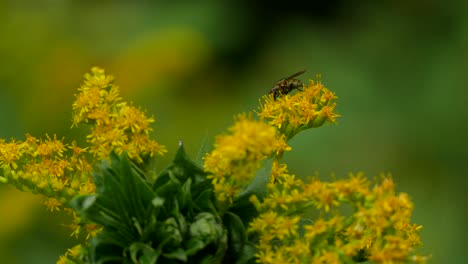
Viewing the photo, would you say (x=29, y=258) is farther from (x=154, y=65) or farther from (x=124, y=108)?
(x=124, y=108)

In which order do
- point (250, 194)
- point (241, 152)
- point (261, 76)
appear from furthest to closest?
point (261, 76), point (250, 194), point (241, 152)

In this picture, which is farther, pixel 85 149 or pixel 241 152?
pixel 85 149

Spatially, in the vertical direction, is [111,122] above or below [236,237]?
above

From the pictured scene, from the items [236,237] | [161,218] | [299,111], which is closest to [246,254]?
[236,237]

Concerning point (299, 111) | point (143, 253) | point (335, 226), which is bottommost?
point (143, 253)

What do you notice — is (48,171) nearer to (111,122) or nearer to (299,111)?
(111,122)

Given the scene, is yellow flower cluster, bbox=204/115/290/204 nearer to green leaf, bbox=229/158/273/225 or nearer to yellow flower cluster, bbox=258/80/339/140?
green leaf, bbox=229/158/273/225

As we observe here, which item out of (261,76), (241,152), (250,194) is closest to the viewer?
(241,152)

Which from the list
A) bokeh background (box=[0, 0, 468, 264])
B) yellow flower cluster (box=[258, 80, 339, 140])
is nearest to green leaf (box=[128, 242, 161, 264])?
yellow flower cluster (box=[258, 80, 339, 140])
